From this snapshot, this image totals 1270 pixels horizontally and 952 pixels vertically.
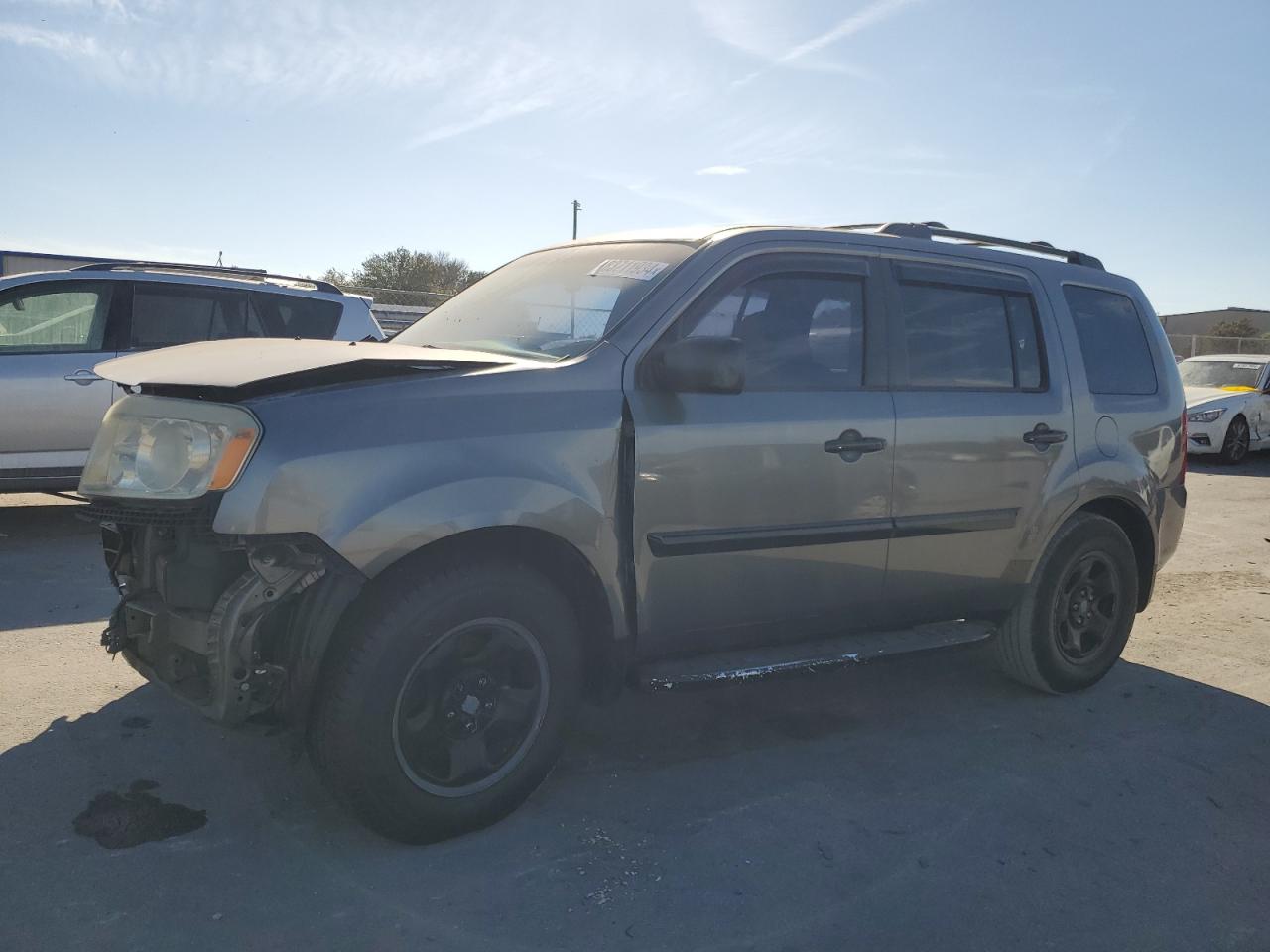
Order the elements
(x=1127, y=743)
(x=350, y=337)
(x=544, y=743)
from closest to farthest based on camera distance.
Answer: (x=544, y=743) < (x=1127, y=743) < (x=350, y=337)

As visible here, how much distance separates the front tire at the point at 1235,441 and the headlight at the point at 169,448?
51.0 feet

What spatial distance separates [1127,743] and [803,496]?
1827mm

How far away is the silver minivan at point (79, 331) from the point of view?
7.23 m

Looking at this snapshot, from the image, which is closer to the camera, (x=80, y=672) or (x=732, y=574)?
(x=732, y=574)

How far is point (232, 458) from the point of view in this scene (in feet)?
9.43

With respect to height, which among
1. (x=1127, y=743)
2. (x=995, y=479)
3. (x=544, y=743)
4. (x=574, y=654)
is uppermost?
(x=995, y=479)

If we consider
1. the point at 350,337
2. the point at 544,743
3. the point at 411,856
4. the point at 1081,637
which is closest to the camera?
the point at 411,856

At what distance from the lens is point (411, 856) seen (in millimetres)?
3105

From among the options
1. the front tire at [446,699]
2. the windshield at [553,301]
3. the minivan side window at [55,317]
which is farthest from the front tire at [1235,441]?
the front tire at [446,699]

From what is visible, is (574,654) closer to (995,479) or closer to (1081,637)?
(995,479)

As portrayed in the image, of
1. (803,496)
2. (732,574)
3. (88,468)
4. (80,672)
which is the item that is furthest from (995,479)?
Answer: (80,672)

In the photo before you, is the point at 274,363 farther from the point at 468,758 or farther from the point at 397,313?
the point at 397,313

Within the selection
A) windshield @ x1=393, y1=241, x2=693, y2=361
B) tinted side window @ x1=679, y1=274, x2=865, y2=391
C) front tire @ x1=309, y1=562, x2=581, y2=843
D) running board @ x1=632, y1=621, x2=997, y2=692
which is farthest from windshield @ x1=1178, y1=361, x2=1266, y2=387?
front tire @ x1=309, y1=562, x2=581, y2=843

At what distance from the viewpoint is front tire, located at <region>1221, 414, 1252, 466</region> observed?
15.2m
